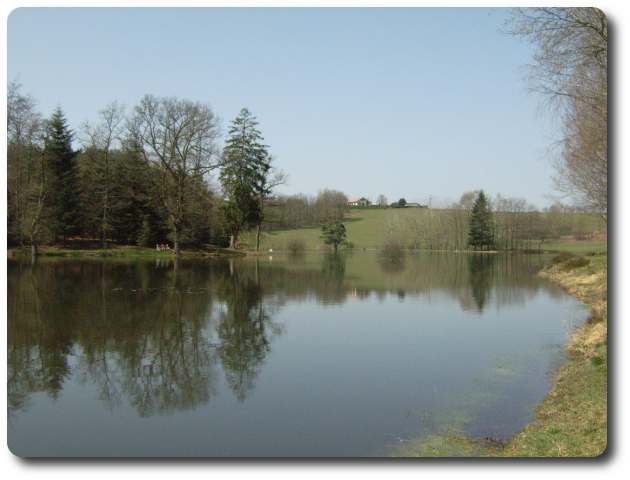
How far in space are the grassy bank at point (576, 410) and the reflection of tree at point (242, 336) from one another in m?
3.66

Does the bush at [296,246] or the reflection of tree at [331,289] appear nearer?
the reflection of tree at [331,289]

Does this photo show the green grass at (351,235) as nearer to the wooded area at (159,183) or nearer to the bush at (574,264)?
the wooded area at (159,183)

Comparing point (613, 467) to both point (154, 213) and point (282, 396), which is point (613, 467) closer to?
point (282, 396)

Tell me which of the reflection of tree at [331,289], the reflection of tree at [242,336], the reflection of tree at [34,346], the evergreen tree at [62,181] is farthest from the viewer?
the evergreen tree at [62,181]

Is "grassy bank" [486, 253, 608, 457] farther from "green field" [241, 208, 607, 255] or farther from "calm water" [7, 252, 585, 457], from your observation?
"green field" [241, 208, 607, 255]

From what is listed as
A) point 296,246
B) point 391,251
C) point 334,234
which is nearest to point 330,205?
point 334,234

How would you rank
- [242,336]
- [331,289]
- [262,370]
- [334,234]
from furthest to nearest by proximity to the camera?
[334,234]
[331,289]
[242,336]
[262,370]

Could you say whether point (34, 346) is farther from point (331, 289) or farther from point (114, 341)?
point (331, 289)

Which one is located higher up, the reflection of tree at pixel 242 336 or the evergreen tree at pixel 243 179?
the evergreen tree at pixel 243 179

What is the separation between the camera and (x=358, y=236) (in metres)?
81.6

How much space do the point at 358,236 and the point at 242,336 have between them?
234ft

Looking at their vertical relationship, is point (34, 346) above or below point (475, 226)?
below

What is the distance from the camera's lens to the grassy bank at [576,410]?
15.9 ft

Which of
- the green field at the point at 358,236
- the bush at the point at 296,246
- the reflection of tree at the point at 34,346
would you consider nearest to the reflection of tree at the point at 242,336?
the reflection of tree at the point at 34,346
